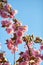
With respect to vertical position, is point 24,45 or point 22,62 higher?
→ point 24,45

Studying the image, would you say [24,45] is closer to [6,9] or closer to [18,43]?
[18,43]

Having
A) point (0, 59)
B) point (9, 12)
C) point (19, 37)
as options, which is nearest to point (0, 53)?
point (0, 59)

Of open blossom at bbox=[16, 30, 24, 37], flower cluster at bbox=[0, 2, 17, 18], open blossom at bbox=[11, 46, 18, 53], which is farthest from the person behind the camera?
flower cluster at bbox=[0, 2, 17, 18]

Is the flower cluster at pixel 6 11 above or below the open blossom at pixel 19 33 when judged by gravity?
above

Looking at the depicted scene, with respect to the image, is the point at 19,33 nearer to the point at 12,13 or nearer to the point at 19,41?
the point at 19,41

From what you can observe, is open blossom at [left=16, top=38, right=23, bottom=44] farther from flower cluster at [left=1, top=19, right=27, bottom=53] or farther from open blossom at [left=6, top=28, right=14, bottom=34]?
open blossom at [left=6, top=28, right=14, bottom=34]

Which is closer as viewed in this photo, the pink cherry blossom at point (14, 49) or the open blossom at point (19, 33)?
the open blossom at point (19, 33)

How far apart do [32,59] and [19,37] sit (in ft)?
2.17

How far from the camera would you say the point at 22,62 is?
5.09m

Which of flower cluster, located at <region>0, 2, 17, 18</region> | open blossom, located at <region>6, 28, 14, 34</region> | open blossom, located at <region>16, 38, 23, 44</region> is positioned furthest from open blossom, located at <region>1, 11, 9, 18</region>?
open blossom, located at <region>16, 38, 23, 44</region>

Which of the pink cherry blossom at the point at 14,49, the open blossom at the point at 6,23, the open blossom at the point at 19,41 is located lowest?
the pink cherry blossom at the point at 14,49

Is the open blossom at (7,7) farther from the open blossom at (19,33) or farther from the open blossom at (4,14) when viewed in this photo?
the open blossom at (19,33)

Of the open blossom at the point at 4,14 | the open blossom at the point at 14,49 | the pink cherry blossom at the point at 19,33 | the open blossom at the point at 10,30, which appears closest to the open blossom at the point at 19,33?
the pink cherry blossom at the point at 19,33

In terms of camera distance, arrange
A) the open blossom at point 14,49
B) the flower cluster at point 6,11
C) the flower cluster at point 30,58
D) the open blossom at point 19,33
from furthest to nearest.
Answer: the flower cluster at point 6,11, the open blossom at point 14,49, the open blossom at point 19,33, the flower cluster at point 30,58
